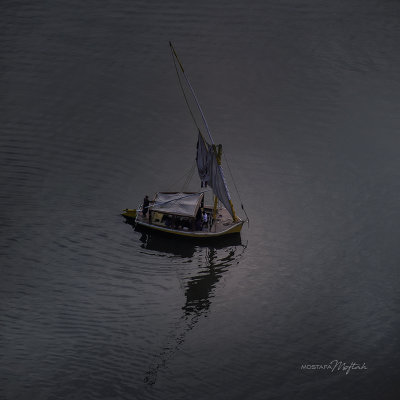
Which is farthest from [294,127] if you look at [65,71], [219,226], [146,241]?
[65,71]

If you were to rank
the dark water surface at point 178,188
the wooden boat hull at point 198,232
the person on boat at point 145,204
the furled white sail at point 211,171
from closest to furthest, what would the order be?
the dark water surface at point 178,188, the wooden boat hull at point 198,232, the person on boat at point 145,204, the furled white sail at point 211,171

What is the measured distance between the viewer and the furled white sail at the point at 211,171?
5759cm

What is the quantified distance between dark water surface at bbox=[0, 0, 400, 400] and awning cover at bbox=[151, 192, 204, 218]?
8.54 ft

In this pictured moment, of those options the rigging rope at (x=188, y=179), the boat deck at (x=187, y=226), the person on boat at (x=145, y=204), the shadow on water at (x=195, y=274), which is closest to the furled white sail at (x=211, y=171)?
the boat deck at (x=187, y=226)

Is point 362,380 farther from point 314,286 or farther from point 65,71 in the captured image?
point 65,71

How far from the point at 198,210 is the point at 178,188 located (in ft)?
12.5

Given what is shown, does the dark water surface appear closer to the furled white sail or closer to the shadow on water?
the shadow on water

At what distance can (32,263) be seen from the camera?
176 ft

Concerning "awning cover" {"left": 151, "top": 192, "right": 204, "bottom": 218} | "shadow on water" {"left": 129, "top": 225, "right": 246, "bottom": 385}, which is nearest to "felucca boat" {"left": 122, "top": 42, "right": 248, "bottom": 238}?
"awning cover" {"left": 151, "top": 192, "right": 204, "bottom": 218}

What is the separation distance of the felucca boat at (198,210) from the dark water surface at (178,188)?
125cm

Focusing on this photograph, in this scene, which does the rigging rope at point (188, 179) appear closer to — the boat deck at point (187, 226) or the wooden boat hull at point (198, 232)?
the boat deck at point (187, 226)

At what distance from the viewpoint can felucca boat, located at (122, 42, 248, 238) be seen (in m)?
56.9

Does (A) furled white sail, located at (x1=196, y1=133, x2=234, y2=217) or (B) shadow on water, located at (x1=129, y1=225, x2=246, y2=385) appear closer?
(B) shadow on water, located at (x1=129, y1=225, x2=246, y2=385)

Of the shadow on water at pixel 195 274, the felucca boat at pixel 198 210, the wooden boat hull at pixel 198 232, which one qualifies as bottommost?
the shadow on water at pixel 195 274
